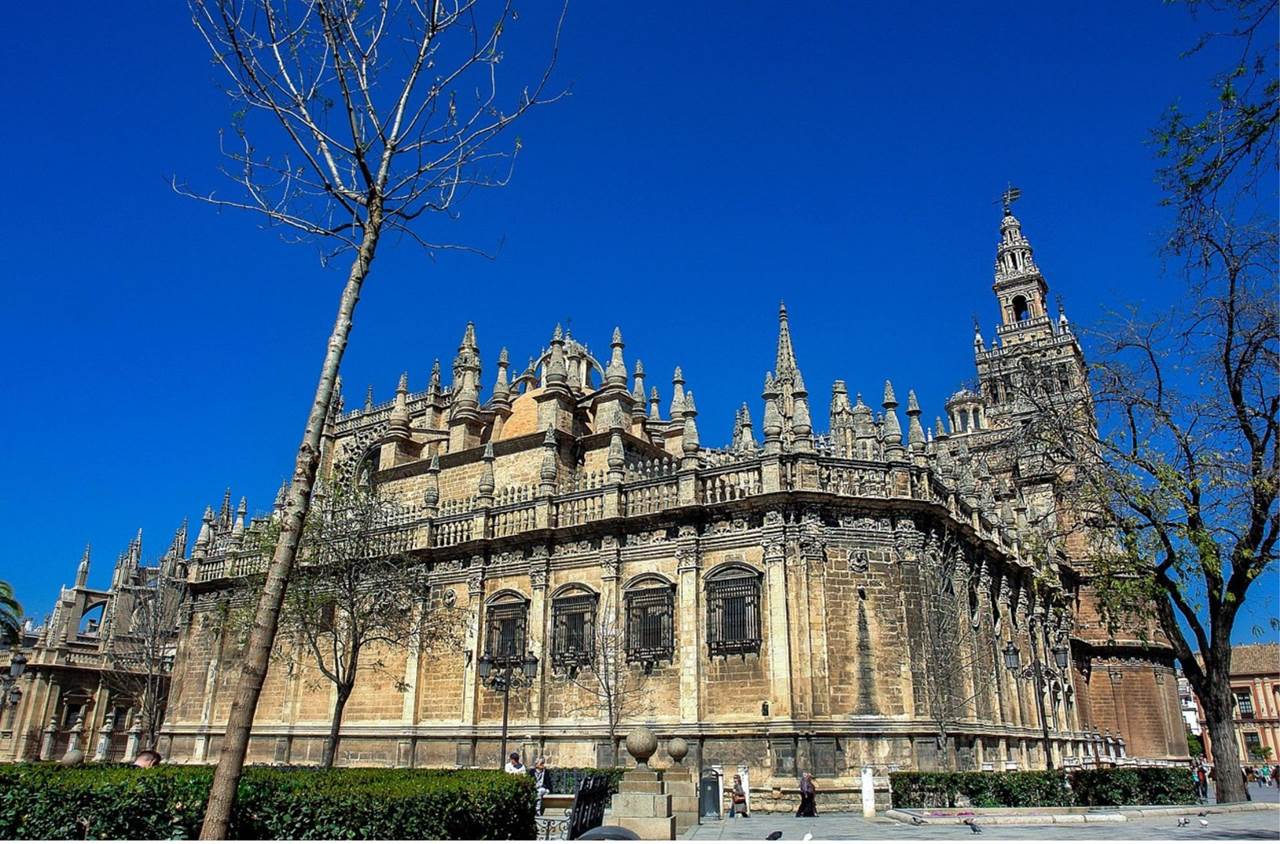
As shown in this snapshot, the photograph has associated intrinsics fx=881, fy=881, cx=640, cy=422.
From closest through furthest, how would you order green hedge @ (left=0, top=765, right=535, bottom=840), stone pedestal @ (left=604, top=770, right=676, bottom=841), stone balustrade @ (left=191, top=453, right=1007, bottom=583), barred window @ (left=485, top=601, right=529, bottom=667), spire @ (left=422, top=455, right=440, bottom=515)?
green hedge @ (left=0, top=765, right=535, bottom=840)
stone pedestal @ (left=604, top=770, right=676, bottom=841)
stone balustrade @ (left=191, top=453, right=1007, bottom=583)
barred window @ (left=485, top=601, right=529, bottom=667)
spire @ (left=422, top=455, right=440, bottom=515)

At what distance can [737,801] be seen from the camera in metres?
19.8

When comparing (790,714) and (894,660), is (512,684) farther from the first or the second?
(894,660)

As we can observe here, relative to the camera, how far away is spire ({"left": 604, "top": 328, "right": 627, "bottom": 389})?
32156 millimetres

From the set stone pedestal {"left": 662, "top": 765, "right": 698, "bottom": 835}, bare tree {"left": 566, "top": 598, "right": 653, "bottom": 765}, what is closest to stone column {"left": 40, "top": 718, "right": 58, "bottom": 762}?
bare tree {"left": 566, "top": 598, "right": 653, "bottom": 765}

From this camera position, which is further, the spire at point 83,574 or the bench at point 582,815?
the spire at point 83,574

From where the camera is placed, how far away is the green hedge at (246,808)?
34.5 ft

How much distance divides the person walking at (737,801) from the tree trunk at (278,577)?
44.1 ft

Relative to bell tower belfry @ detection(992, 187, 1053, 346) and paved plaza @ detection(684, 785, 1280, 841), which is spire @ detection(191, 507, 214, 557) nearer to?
paved plaza @ detection(684, 785, 1280, 841)

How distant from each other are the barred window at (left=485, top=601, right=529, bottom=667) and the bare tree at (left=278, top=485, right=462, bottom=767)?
123 centimetres

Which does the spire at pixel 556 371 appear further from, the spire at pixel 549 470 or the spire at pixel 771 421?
the spire at pixel 771 421

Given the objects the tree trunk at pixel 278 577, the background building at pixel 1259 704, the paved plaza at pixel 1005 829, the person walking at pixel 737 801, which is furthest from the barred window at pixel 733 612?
the background building at pixel 1259 704

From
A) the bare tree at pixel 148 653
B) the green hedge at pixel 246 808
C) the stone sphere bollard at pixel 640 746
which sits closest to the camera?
the green hedge at pixel 246 808

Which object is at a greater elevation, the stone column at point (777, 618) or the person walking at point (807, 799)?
the stone column at point (777, 618)

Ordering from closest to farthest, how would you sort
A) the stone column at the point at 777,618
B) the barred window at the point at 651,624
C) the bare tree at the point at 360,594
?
the stone column at the point at 777,618 < the barred window at the point at 651,624 < the bare tree at the point at 360,594
